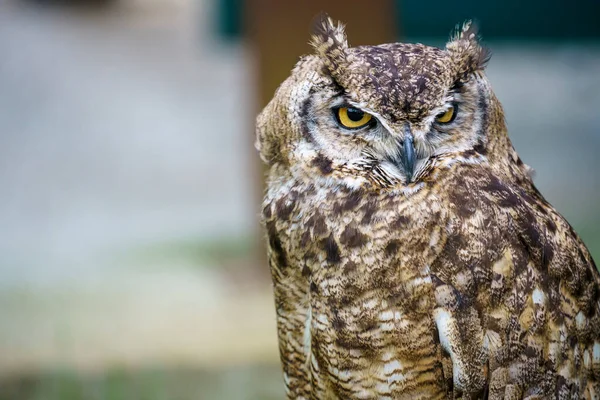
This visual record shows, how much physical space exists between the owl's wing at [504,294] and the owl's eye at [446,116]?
127mm

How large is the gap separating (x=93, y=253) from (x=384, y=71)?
15.1 ft

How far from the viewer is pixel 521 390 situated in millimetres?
1788

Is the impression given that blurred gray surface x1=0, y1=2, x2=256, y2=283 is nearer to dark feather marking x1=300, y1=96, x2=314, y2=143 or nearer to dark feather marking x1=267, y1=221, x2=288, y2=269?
dark feather marking x1=267, y1=221, x2=288, y2=269

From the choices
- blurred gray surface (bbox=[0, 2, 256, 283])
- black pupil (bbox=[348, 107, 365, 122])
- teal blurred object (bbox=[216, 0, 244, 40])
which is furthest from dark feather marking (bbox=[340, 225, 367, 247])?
teal blurred object (bbox=[216, 0, 244, 40])

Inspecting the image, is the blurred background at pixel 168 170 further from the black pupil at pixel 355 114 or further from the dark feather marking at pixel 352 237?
the black pupil at pixel 355 114

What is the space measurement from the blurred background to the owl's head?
1.95 metres

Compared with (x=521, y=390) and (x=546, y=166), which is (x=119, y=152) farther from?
(x=521, y=390)

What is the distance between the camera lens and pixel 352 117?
1703mm

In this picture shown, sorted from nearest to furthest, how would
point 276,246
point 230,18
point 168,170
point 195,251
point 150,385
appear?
point 276,246, point 150,385, point 195,251, point 230,18, point 168,170

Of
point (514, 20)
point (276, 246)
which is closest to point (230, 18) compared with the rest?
point (514, 20)

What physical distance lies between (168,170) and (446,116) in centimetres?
636

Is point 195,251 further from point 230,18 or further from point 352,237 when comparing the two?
point 352,237

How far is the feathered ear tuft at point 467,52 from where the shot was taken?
5.61 ft

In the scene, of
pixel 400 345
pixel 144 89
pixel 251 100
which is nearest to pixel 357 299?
pixel 400 345
